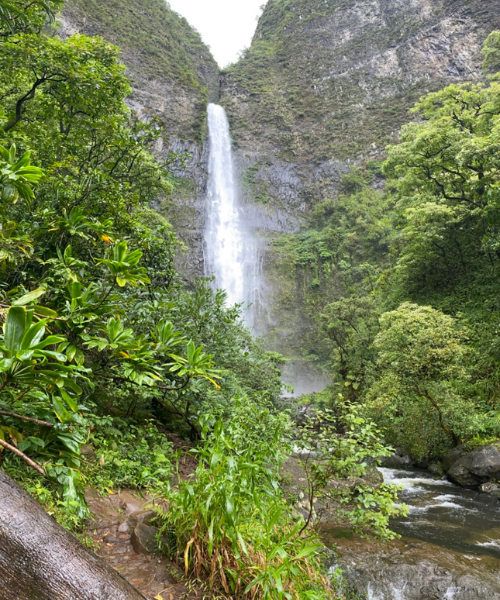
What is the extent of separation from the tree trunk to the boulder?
9.74 meters

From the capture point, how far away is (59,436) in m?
1.85

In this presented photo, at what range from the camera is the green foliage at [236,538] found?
205cm

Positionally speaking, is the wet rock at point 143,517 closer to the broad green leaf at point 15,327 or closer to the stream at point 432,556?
the broad green leaf at point 15,327

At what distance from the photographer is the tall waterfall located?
31.7 m

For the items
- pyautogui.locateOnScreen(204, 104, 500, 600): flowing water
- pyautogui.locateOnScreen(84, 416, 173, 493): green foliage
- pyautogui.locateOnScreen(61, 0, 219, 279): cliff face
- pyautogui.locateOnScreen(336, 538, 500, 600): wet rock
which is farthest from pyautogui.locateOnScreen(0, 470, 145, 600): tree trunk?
pyautogui.locateOnScreen(61, 0, 219, 279): cliff face

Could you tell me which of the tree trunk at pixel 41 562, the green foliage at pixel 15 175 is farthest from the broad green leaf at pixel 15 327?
the green foliage at pixel 15 175

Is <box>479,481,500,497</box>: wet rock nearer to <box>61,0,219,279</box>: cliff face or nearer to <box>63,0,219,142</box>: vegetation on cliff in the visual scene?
<box>61,0,219,279</box>: cliff face

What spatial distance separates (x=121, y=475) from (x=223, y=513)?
1892mm

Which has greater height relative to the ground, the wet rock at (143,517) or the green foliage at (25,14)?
the green foliage at (25,14)

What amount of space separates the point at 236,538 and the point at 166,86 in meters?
44.7

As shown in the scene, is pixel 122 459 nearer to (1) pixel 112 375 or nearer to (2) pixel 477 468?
(1) pixel 112 375

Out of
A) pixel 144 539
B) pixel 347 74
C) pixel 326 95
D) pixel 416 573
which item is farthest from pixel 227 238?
pixel 144 539

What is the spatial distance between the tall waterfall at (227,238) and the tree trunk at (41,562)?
2830 cm

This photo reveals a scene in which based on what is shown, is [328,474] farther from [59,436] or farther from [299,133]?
[299,133]
